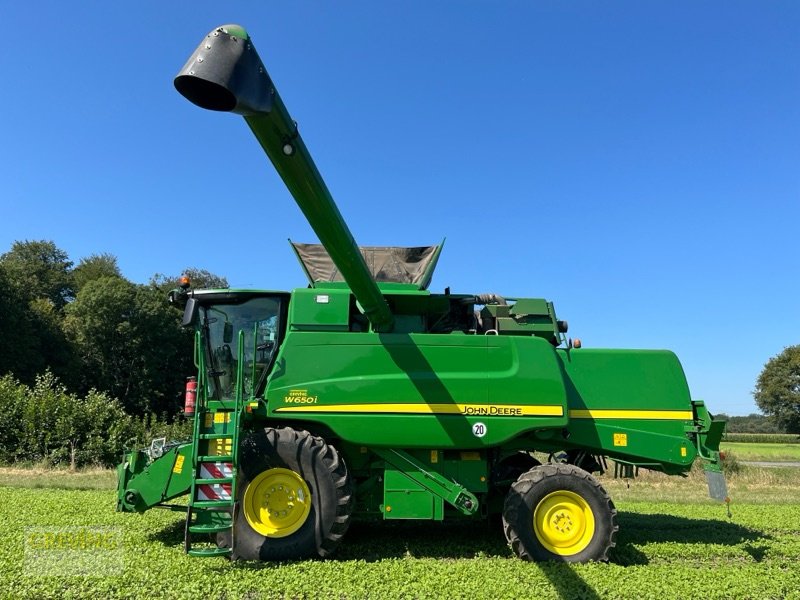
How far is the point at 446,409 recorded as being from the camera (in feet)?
20.9

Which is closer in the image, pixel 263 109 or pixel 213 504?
pixel 263 109

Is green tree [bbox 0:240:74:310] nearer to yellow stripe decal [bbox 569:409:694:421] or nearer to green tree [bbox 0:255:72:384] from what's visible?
green tree [bbox 0:255:72:384]

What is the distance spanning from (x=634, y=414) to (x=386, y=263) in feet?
12.2

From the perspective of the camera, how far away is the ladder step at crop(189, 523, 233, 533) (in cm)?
557

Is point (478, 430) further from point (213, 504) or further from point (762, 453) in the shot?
point (762, 453)

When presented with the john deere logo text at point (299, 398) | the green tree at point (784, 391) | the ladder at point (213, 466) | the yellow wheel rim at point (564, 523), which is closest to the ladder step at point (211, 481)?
the ladder at point (213, 466)

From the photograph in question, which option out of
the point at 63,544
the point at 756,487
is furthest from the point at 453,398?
the point at 756,487

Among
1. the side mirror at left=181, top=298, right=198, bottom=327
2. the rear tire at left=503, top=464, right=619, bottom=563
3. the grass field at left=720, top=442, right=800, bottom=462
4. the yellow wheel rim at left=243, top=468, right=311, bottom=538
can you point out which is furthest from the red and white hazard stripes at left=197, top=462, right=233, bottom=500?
the grass field at left=720, top=442, right=800, bottom=462

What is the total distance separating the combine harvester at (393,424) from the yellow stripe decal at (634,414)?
Result: 17 millimetres

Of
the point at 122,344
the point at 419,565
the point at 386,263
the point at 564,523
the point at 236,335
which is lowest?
the point at 419,565

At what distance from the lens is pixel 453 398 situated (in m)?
6.41

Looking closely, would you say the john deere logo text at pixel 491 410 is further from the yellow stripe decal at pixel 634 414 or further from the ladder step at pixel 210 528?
the ladder step at pixel 210 528

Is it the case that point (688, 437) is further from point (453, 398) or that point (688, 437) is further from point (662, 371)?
point (453, 398)

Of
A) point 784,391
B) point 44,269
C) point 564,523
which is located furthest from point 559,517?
point 784,391
